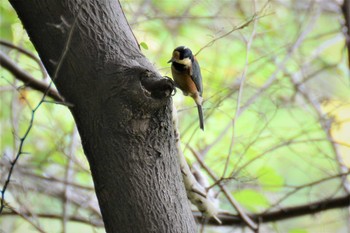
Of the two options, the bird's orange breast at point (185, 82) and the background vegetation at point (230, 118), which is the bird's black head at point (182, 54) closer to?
the bird's orange breast at point (185, 82)

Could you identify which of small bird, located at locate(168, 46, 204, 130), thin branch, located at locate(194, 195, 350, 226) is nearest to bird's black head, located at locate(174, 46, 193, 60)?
small bird, located at locate(168, 46, 204, 130)

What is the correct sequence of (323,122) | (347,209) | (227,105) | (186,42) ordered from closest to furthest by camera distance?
(347,209) → (323,122) → (227,105) → (186,42)

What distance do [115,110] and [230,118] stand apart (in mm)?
1005

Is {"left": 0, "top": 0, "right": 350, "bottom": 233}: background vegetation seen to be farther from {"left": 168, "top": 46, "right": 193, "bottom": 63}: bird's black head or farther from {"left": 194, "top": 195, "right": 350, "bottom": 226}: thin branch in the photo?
{"left": 168, "top": 46, "right": 193, "bottom": 63}: bird's black head

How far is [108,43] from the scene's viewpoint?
119cm

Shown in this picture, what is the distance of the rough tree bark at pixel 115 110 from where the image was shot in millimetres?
1114

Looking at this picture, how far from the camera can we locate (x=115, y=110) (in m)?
1.12

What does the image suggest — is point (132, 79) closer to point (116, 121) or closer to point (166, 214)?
point (116, 121)

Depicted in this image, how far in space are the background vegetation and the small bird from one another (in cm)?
32

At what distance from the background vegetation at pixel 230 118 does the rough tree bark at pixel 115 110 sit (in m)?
0.89

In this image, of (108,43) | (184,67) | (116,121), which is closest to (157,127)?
(116,121)

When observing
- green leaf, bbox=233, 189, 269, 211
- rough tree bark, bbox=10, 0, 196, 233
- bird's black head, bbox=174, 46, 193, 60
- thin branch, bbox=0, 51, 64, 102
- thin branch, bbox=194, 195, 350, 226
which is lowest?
rough tree bark, bbox=10, 0, 196, 233

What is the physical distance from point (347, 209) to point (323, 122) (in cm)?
49

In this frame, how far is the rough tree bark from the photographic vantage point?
111 cm
